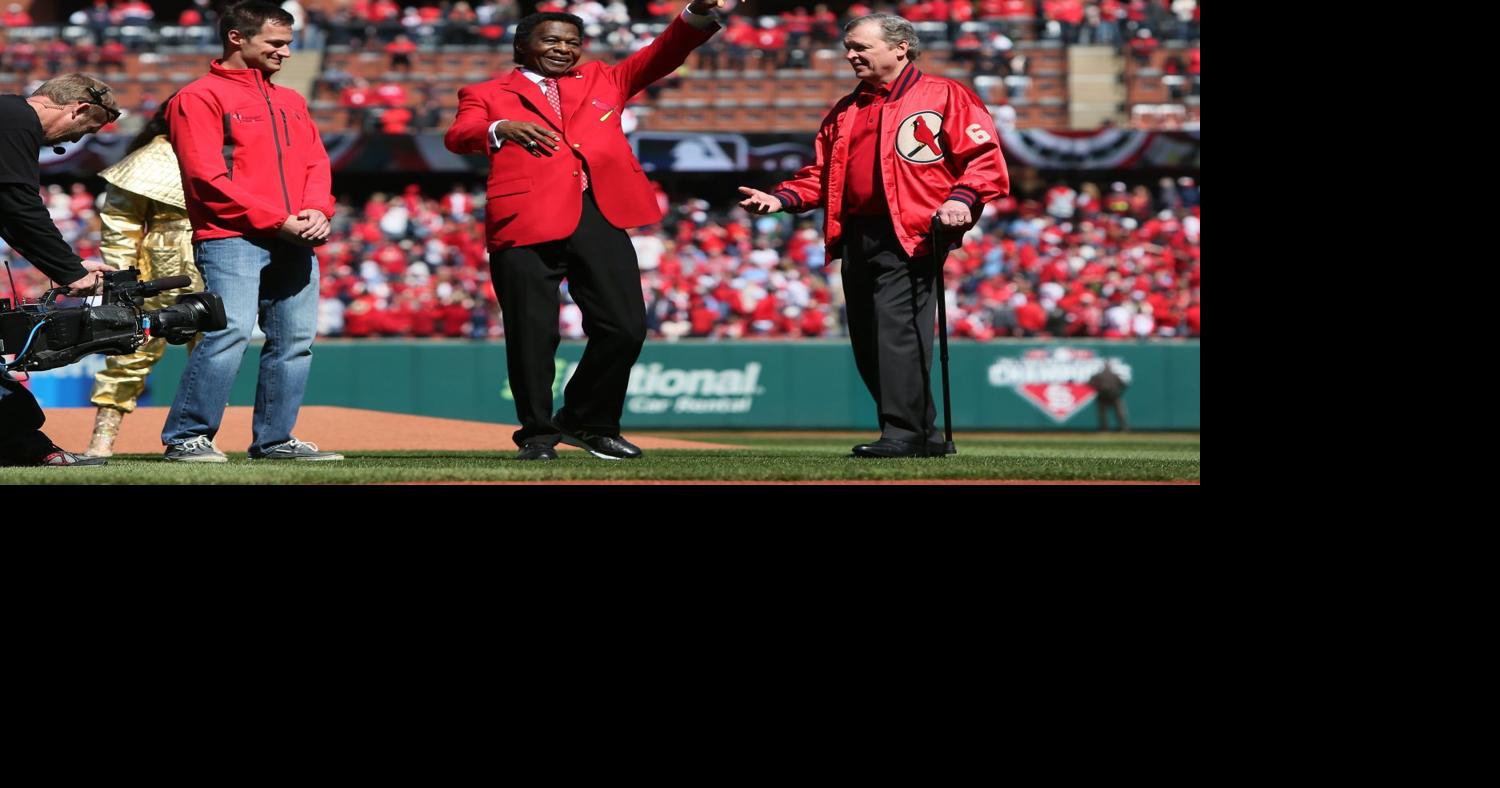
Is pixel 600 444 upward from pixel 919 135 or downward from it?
downward

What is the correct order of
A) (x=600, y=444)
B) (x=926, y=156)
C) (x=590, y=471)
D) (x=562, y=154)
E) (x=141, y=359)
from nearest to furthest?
(x=590, y=471) → (x=562, y=154) → (x=600, y=444) → (x=926, y=156) → (x=141, y=359)

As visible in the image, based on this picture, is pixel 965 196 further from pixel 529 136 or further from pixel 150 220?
pixel 150 220

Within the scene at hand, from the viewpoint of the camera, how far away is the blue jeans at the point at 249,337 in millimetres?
5645

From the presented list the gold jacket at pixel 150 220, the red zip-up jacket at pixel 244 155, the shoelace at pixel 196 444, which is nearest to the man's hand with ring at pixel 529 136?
the red zip-up jacket at pixel 244 155

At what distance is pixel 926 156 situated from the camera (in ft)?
19.6

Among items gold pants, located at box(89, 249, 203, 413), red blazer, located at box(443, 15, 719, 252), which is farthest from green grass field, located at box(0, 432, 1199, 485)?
red blazer, located at box(443, 15, 719, 252)

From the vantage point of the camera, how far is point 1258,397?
411 centimetres

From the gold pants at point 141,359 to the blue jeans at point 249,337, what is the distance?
1.54ft

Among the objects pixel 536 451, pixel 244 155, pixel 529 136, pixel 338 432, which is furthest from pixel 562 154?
pixel 338 432

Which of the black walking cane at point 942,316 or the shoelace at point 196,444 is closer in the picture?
the shoelace at point 196,444

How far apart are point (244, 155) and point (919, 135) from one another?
2492 millimetres

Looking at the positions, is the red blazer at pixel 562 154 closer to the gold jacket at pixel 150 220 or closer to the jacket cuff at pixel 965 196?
the jacket cuff at pixel 965 196

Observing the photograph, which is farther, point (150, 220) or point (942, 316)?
point (150, 220)
